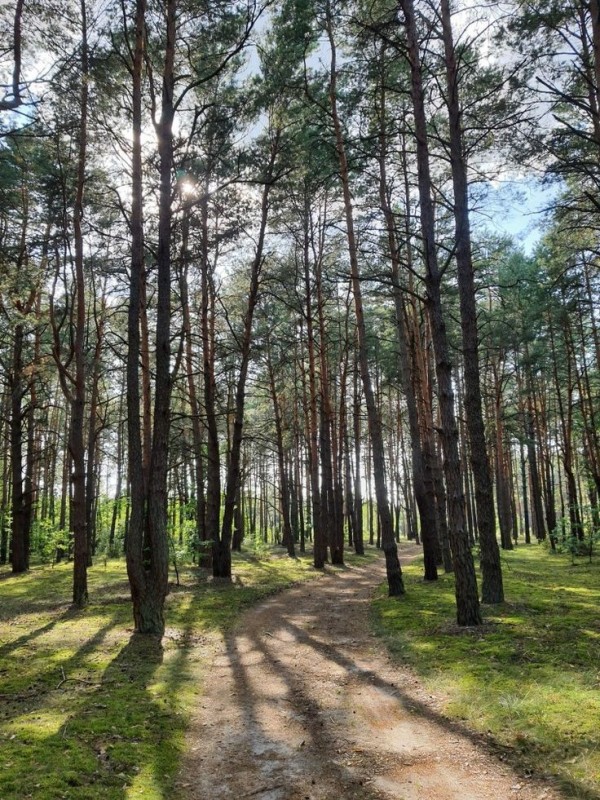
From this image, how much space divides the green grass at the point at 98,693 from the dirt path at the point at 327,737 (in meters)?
0.30

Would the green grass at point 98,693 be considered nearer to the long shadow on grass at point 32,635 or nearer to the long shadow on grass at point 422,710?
the long shadow on grass at point 32,635

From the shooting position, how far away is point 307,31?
11.8 m

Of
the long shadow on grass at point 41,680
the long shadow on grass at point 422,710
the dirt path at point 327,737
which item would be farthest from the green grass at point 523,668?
the long shadow on grass at point 41,680

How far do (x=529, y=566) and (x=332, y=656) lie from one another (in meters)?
12.8

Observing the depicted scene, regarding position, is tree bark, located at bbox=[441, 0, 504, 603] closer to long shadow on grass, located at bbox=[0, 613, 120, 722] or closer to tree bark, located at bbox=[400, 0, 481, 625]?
tree bark, located at bbox=[400, 0, 481, 625]

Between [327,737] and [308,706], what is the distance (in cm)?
82

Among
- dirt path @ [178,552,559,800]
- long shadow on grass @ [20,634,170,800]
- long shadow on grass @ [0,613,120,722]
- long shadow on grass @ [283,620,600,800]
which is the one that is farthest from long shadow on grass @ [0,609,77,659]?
long shadow on grass @ [283,620,600,800]

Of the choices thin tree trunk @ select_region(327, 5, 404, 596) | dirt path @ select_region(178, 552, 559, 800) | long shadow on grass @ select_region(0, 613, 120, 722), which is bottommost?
dirt path @ select_region(178, 552, 559, 800)

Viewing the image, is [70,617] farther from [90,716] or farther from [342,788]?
[342,788]

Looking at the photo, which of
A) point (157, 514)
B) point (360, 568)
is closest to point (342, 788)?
point (157, 514)

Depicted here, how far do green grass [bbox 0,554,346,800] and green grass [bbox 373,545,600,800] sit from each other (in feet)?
8.45

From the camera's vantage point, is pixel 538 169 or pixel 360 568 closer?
pixel 538 169

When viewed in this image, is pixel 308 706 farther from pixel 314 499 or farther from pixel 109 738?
pixel 314 499

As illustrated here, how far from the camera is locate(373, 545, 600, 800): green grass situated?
392 centimetres
